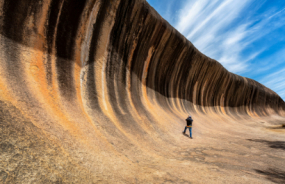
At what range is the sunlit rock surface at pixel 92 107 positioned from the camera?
7.25ft

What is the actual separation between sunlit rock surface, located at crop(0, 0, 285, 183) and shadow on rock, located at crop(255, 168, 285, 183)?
2 centimetres

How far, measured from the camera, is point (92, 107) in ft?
13.2

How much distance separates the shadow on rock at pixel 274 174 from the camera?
2.60 m

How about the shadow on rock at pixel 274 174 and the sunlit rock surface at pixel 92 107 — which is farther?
the shadow on rock at pixel 274 174

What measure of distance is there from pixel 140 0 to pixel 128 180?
5970 mm

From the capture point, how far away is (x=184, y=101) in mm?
10383

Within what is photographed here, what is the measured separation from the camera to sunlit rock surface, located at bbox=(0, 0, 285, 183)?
221cm

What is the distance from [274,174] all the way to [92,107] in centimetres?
438

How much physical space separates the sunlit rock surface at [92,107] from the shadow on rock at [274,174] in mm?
19

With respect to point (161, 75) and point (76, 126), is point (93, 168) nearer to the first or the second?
point (76, 126)

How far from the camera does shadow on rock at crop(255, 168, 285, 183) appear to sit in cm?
260

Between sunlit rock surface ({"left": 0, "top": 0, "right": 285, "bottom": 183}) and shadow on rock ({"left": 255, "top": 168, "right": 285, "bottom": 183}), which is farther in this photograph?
shadow on rock ({"left": 255, "top": 168, "right": 285, "bottom": 183})

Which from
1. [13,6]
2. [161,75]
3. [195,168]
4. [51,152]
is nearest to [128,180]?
[51,152]

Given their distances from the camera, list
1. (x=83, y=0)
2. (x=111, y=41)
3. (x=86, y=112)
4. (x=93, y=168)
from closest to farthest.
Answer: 1. (x=93, y=168)
2. (x=86, y=112)
3. (x=83, y=0)
4. (x=111, y=41)
